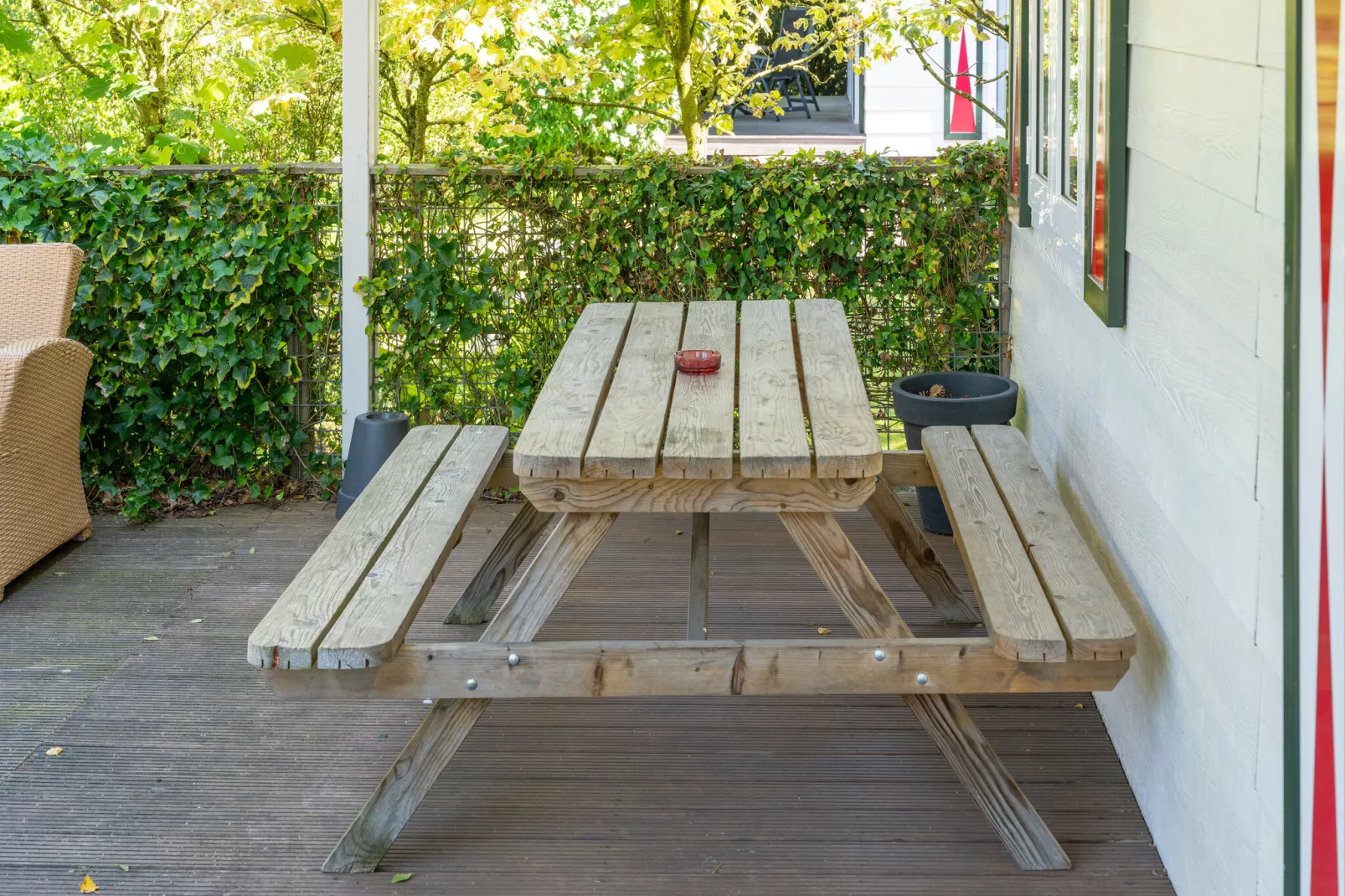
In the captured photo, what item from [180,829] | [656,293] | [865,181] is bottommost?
[180,829]

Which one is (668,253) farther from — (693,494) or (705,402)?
(693,494)

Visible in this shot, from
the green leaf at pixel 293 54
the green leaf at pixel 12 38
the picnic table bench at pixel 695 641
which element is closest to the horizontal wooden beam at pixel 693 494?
the picnic table bench at pixel 695 641

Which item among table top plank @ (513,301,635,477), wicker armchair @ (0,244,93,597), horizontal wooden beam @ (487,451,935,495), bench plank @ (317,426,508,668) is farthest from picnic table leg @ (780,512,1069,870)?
wicker armchair @ (0,244,93,597)

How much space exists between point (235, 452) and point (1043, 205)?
9.51 ft

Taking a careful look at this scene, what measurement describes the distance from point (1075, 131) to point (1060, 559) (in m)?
1.26

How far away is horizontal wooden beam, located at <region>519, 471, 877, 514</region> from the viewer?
242 cm

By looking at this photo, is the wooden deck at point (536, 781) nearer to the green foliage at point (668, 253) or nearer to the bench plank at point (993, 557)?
the bench plank at point (993, 557)

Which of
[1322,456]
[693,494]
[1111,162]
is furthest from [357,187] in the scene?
[1322,456]

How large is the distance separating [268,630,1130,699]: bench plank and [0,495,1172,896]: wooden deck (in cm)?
36

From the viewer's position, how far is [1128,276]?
2705 mm

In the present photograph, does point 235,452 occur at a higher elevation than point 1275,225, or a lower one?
lower

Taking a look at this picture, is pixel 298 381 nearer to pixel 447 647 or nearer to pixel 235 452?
pixel 235 452

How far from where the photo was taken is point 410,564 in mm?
2557

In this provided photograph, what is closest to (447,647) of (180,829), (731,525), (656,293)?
(180,829)
